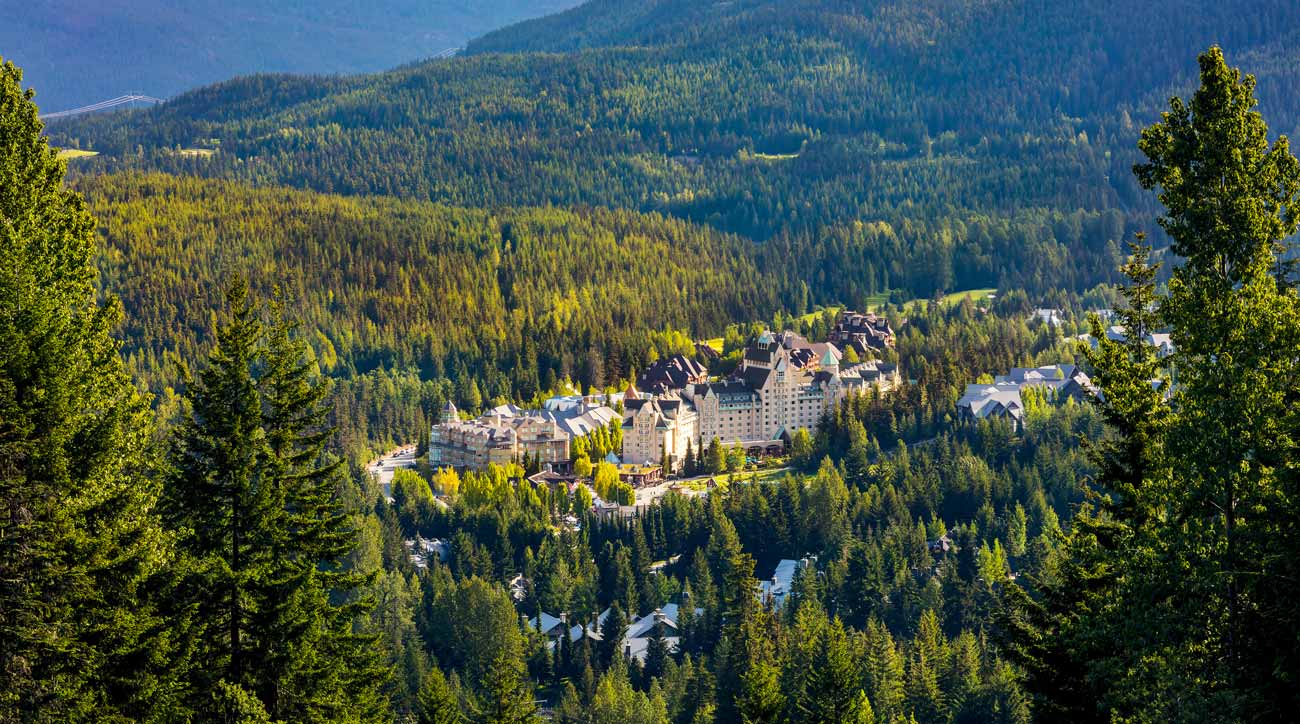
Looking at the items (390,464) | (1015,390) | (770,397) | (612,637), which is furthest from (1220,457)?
(390,464)

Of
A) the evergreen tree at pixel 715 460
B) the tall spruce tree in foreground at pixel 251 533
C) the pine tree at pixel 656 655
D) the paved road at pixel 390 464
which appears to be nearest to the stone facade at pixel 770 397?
the evergreen tree at pixel 715 460

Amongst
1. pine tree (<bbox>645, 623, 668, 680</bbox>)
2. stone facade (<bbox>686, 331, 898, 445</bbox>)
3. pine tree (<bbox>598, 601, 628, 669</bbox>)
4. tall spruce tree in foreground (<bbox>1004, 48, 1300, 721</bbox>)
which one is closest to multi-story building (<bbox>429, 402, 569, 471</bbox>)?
stone facade (<bbox>686, 331, 898, 445</bbox>)

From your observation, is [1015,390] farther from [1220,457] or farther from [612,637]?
[1220,457]

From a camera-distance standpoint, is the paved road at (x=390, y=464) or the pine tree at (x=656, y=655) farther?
the paved road at (x=390, y=464)

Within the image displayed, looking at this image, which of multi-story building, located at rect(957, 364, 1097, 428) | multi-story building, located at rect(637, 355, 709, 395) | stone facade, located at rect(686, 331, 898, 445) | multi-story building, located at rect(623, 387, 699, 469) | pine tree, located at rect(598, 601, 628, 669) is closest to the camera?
pine tree, located at rect(598, 601, 628, 669)

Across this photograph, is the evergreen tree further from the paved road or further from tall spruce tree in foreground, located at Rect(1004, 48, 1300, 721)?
Result: tall spruce tree in foreground, located at Rect(1004, 48, 1300, 721)

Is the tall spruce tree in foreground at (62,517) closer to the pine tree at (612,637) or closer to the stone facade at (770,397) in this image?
the pine tree at (612,637)
